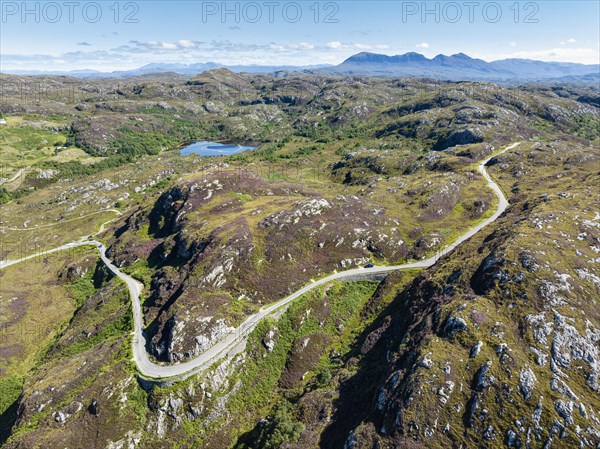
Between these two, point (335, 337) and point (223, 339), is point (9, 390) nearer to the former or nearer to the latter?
point (223, 339)

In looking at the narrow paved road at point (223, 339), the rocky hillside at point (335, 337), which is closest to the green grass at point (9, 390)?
the rocky hillside at point (335, 337)

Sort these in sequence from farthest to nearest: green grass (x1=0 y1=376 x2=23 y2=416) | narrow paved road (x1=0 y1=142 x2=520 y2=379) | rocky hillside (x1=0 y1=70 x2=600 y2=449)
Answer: green grass (x1=0 y1=376 x2=23 y2=416) < narrow paved road (x1=0 y1=142 x2=520 y2=379) < rocky hillside (x1=0 y1=70 x2=600 y2=449)

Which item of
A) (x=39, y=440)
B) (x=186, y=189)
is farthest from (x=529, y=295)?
(x=186, y=189)

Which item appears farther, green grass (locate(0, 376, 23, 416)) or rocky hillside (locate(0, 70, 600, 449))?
green grass (locate(0, 376, 23, 416))

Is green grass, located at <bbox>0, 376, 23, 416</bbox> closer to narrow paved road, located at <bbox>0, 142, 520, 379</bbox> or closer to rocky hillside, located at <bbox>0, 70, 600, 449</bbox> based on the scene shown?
rocky hillside, located at <bbox>0, 70, 600, 449</bbox>

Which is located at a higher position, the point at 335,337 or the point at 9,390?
the point at 335,337

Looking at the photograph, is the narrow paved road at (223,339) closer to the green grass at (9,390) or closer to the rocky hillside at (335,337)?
the rocky hillside at (335,337)

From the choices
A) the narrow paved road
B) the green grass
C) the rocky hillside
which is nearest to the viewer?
the rocky hillside

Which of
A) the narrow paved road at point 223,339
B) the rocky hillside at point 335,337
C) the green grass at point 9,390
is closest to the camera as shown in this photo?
the rocky hillside at point 335,337

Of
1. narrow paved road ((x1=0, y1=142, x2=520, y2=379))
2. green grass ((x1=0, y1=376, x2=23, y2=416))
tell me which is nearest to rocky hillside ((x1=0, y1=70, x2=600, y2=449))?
green grass ((x1=0, y1=376, x2=23, y2=416))

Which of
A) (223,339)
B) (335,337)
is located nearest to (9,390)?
(223,339)

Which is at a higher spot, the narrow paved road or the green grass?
the narrow paved road
